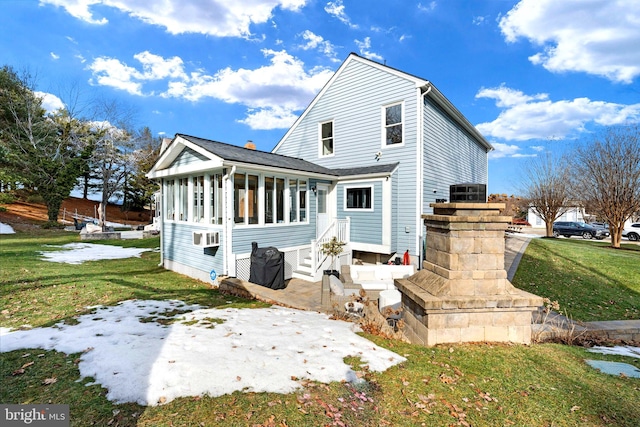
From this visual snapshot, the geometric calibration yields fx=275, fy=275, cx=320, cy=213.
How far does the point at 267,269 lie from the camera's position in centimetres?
805

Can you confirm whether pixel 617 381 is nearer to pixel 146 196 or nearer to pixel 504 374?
pixel 504 374

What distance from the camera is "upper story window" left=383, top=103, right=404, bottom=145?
35.7 ft

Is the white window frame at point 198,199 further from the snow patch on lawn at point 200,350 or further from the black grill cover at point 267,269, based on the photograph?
the snow patch on lawn at point 200,350

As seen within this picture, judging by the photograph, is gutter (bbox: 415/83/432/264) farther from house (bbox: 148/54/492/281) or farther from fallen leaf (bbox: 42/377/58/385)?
fallen leaf (bbox: 42/377/58/385)

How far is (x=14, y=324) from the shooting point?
466 centimetres

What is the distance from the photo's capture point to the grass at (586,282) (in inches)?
264

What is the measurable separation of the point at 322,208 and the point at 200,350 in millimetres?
8533

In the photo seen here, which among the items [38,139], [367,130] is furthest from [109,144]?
[367,130]

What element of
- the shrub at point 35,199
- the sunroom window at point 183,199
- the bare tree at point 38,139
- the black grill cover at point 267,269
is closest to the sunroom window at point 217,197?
the black grill cover at point 267,269

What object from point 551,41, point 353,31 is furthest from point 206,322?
point 551,41

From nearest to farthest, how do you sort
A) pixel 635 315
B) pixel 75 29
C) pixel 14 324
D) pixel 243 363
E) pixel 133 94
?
pixel 243 363 → pixel 14 324 → pixel 635 315 → pixel 75 29 → pixel 133 94

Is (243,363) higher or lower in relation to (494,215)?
lower

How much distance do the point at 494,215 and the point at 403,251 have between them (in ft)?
22.6

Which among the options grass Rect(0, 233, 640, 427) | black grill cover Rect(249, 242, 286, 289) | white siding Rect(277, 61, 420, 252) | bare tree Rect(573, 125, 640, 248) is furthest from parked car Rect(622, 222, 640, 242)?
black grill cover Rect(249, 242, 286, 289)
